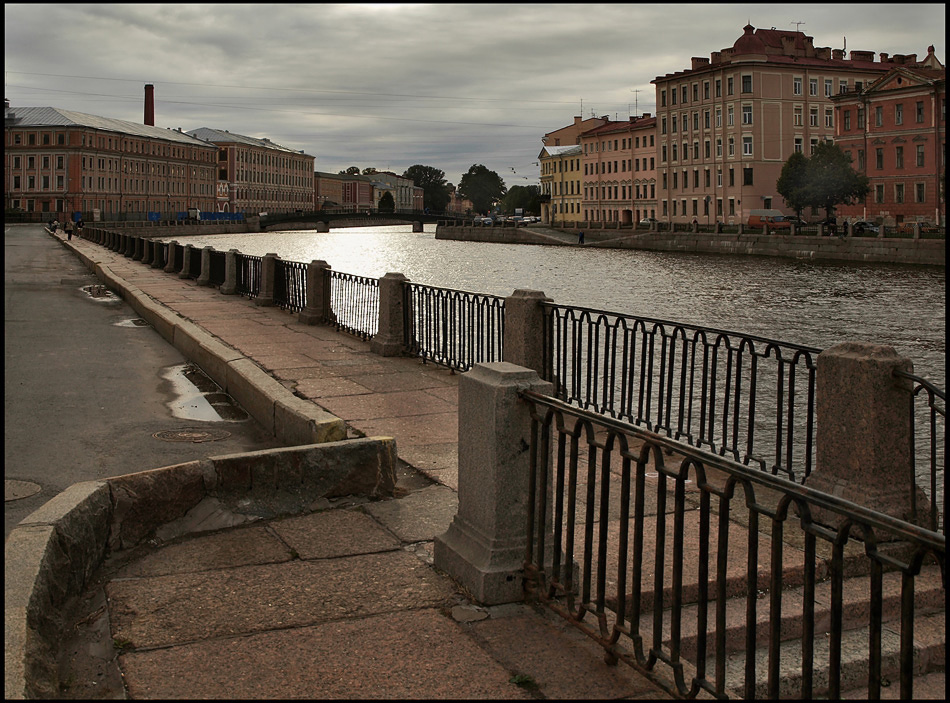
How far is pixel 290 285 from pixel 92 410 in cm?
849

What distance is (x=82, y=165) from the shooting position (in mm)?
112062

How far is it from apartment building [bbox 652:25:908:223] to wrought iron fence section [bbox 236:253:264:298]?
70.3 metres

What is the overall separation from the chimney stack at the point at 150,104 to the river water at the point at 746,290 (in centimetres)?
9532

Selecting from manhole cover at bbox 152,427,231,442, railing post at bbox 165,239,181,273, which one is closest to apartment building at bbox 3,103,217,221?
railing post at bbox 165,239,181,273

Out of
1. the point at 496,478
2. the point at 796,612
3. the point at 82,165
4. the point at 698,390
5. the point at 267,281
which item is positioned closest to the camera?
the point at 496,478

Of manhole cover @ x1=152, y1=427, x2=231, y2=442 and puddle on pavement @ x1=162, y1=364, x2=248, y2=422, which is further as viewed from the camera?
puddle on pavement @ x1=162, y1=364, x2=248, y2=422

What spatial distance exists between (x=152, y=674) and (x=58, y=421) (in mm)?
6054

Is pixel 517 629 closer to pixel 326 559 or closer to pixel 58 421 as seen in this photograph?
pixel 326 559

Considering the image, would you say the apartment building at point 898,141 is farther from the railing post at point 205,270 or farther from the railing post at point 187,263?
the railing post at point 205,270

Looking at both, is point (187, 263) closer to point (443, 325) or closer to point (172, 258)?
point (172, 258)

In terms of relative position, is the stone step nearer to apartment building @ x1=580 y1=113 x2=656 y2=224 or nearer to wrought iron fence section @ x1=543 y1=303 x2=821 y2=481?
wrought iron fence section @ x1=543 y1=303 x2=821 y2=481

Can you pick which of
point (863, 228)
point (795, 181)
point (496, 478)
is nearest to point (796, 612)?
point (496, 478)

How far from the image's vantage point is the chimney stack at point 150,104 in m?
152

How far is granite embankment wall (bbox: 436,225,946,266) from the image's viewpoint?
160 ft
